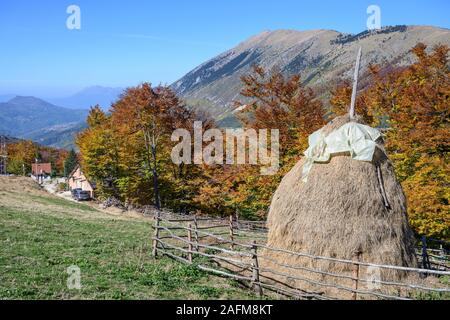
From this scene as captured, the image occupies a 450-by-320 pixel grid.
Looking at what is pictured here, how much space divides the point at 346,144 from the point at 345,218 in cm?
245

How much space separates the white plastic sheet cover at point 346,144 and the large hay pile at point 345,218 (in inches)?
8.3

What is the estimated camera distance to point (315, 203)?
12.6 m

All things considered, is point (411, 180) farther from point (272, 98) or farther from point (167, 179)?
point (167, 179)

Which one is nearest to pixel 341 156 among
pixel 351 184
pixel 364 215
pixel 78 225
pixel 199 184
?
pixel 351 184

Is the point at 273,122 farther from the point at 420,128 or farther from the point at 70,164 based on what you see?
the point at 70,164

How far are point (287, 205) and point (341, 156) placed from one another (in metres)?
2.34

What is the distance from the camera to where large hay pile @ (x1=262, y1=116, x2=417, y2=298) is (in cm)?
1192

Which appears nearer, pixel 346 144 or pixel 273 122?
pixel 346 144

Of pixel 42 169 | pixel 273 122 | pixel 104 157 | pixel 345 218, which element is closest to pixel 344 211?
pixel 345 218

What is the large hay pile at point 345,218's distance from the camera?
11922 mm

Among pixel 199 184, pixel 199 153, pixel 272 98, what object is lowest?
pixel 199 184

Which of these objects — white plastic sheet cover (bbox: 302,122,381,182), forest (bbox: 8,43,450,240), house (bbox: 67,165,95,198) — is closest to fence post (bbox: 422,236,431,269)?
forest (bbox: 8,43,450,240)

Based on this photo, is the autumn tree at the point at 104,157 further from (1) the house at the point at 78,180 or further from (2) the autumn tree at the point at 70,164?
(2) the autumn tree at the point at 70,164

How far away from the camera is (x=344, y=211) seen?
12.2 metres
